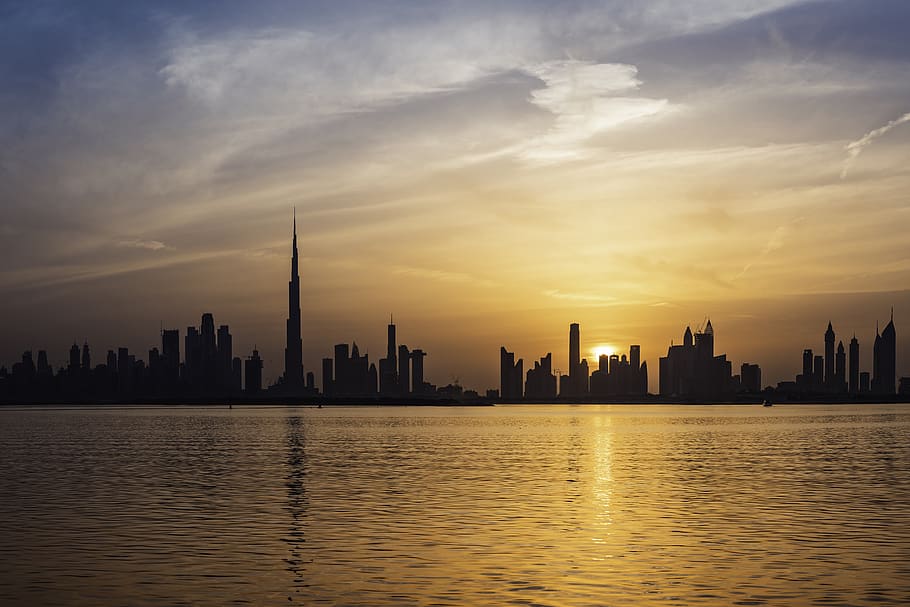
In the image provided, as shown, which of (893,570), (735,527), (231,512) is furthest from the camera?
(231,512)

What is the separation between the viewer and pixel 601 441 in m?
147

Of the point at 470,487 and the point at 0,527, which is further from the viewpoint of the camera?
the point at 470,487

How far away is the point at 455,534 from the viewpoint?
46.3 m

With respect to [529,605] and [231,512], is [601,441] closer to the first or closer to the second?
[231,512]

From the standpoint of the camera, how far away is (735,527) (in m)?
48.5

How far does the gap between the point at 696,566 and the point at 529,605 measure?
9.41m

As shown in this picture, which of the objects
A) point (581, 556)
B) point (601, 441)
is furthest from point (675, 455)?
point (581, 556)

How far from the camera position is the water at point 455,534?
33.5 m

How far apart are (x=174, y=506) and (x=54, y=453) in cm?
6073

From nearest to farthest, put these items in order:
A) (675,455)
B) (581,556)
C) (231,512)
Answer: (581,556) < (231,512) < (675,455)

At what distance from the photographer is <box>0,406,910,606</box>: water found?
33.5 metres

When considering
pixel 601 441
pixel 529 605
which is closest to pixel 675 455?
pixel 601 441

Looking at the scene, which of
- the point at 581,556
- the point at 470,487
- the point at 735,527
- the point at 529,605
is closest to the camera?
the point at 529,605

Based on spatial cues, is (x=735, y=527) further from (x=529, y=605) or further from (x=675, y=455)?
(x=675, y=455)
